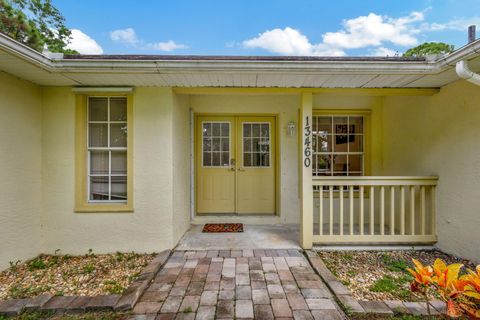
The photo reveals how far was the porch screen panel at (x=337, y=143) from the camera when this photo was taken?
4691 millimetres

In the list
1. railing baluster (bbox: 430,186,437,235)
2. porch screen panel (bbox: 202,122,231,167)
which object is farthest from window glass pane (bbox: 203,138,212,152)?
railing baluster (bbox: 430,186,437,235)

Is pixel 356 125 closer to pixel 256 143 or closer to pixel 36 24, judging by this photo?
pixel 256 143

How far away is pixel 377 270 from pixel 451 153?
1924mm

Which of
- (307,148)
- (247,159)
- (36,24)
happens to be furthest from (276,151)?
(36,24)

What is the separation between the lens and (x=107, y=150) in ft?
11.3

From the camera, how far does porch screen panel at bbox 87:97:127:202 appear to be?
3.44m

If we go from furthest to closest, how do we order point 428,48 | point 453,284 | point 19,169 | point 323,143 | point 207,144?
point 428,48, point 207,144, point 323,143, point 19,169, point 453,284

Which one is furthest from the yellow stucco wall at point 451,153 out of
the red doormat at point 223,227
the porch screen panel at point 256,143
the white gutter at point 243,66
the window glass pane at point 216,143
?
the window glass pane at point 216,143

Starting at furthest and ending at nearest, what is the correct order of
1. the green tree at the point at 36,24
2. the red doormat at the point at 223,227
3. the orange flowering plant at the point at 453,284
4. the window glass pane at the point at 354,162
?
the green tree at the point at 36,24 < the window glass pane at the point at 354,162 < the red doormat at the point at 223,227 < the orange flowering plant at the point at 453,284

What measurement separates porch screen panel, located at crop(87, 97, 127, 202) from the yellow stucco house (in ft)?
0.05

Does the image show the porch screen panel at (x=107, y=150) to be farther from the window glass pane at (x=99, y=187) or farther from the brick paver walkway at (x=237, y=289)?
the brick paver walkway at (x=237, y=289)

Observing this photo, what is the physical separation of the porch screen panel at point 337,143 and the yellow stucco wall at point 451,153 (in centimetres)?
79

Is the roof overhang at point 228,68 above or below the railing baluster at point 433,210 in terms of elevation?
above

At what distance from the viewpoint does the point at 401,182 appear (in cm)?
352
